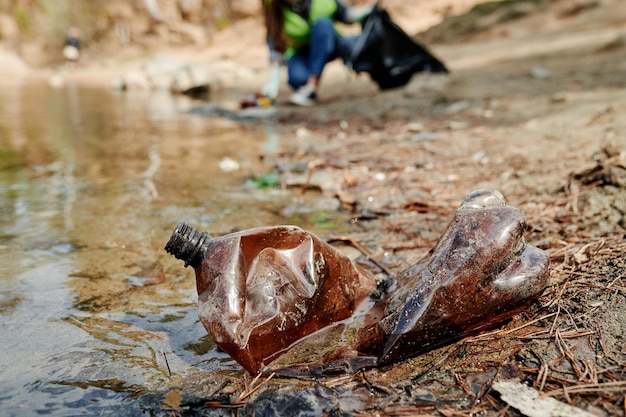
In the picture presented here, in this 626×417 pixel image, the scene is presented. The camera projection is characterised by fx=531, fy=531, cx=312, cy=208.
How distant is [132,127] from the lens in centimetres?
647

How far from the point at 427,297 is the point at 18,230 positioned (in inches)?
81.1

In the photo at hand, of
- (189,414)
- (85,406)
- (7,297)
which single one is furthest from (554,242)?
(7,297)

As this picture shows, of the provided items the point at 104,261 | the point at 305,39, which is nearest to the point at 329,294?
the point at 104,261

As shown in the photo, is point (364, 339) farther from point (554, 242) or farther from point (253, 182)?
point (253, 182)

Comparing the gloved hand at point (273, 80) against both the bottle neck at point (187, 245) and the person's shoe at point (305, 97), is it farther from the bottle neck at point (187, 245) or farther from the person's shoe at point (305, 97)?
the bottle neck at point (187, 245)

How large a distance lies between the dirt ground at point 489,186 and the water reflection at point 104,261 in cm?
23

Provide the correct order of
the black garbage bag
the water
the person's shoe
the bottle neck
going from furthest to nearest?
the person's shoe < the black garbage bag < the bottle neck < the water

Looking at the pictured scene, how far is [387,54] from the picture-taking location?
7043 millimetres

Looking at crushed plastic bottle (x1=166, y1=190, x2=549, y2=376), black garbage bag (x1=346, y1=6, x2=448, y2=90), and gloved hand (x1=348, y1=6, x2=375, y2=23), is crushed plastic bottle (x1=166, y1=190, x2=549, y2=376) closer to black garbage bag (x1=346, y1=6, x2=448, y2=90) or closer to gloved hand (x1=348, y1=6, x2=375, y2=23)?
black garbage bag (x1=346, y1=6, x2=448, y2=90)

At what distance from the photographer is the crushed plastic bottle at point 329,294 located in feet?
4.59

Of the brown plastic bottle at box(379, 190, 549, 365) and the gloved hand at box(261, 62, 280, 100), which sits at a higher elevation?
the gloved hand at box(261, 62, 280, 100)

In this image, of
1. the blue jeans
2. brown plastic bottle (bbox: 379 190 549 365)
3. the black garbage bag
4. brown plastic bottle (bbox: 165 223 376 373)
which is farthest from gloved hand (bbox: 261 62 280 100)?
brown plastic bottle (bbox: 379 190 549 365)

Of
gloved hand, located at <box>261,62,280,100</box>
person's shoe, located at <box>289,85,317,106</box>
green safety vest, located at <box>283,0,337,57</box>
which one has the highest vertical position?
green safety vest, located at <box>283,0,337,57</box>

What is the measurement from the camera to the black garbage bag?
22.7 feet
